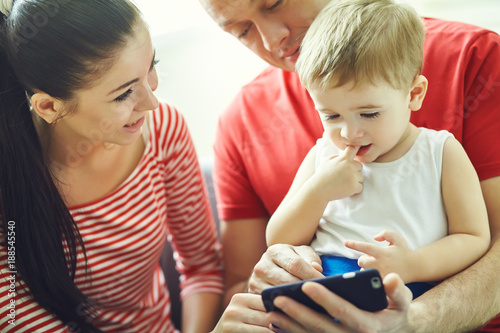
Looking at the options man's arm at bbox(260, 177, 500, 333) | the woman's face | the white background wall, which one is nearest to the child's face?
man's arm at bbox(260, 177, 500, 333)

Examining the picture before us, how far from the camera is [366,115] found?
0.90 metres

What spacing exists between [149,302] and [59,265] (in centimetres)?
30

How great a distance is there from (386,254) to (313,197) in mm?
180

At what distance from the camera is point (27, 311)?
1.10m

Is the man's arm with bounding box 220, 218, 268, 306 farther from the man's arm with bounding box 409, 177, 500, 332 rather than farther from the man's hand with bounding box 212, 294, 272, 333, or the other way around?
the man's arm with bounding box 409, 177, 500, 332

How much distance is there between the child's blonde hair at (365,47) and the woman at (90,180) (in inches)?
14.2

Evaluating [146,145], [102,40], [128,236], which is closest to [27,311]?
[128,236]

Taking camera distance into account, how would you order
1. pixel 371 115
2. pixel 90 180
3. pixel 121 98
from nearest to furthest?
pixel 371 115 < pixel 121 98 < pixel 90 180

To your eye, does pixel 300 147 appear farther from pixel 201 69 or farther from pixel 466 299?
pixel 201 69

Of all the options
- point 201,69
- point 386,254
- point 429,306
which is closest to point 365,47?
point 386,254

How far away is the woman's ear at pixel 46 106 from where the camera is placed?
3.35ft

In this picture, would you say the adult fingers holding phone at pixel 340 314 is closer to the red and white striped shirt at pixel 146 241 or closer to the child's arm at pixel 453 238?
the child's arm at pixel 453 238

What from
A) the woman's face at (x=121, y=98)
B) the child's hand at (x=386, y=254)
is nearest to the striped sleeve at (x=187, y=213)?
the woman's face at (x=121, y=98)

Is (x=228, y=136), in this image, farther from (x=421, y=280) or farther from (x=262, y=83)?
(x=421, y=280)
